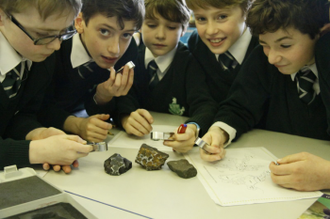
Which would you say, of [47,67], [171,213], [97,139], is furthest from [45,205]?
[47,67]

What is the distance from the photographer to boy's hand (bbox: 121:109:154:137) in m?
1.23

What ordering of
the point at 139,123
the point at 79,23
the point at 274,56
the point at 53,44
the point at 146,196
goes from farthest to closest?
the point at 79,23
the point at 139,123
the point at 274,56
the point at 53,44
the point at 146,196

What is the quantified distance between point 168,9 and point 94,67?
17.4 inches

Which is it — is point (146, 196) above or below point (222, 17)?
below

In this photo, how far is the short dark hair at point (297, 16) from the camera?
1082mm

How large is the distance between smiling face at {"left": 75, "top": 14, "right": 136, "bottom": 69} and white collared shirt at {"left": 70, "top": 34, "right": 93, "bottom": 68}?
0.02 meters

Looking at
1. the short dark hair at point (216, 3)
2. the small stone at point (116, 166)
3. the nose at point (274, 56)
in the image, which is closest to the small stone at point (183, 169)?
the small stone at point (116, 166)

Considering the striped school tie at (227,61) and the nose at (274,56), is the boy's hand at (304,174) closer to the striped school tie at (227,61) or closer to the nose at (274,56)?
the nose at (274,56)

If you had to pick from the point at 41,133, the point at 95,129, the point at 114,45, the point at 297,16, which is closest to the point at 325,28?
the point at 297,16

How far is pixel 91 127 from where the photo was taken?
119 cm

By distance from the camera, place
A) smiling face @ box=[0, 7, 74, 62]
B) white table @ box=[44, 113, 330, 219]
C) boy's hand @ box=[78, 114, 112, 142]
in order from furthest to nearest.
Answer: boy's hand @ box=[78, 114, 112, 142], smiling face @ box=[0, 7, 74, 62], white table @ box=[44, 113, 330, 219]

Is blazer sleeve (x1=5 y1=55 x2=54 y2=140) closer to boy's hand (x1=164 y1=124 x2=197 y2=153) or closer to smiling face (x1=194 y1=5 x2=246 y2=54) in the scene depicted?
boy's hand (x1=164 y1=124 x2=197 y2=153)

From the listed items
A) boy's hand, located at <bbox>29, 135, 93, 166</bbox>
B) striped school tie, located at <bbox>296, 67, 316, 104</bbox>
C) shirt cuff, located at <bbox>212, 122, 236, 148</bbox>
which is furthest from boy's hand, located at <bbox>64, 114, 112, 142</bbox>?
striped school tie, located at <bbox>296, 67, 316, 104</bbox>

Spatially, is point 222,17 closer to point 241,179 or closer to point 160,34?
point 160,34
